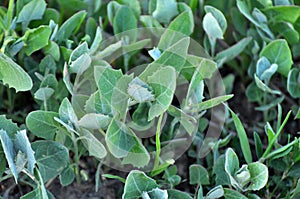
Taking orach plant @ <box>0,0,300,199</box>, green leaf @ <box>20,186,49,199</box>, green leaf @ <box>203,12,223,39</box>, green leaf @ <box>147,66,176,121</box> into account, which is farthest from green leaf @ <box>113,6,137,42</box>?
green leaf @ <box>20,186,49,199</box>

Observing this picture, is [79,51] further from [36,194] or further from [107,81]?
[36,194]

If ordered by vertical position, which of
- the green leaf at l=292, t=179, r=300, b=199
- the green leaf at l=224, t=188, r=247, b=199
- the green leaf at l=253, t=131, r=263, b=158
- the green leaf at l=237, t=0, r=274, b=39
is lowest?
the green leaf at l=292, t=179, r=300, b=199

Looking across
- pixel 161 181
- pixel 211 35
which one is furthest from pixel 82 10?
pixel 161 181

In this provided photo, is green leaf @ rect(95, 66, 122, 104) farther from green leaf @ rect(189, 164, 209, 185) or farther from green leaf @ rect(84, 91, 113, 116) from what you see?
green leaf @ rect(189, 164, 209, 185)

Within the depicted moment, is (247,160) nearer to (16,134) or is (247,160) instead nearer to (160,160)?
(160,160)

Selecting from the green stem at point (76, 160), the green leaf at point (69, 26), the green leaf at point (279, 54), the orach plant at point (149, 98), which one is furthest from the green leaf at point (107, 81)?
the green leaf at point (279, 54)

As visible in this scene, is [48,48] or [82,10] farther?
[82,10]
